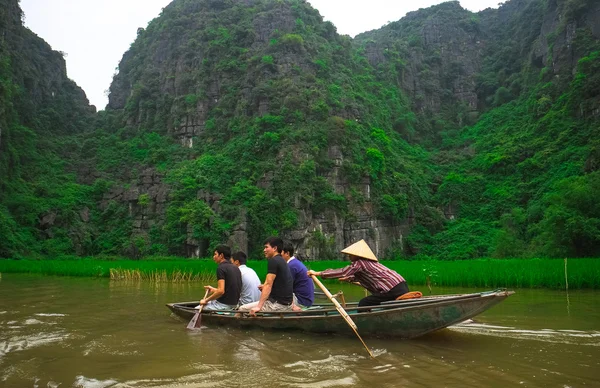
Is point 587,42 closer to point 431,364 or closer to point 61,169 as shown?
point 431,364

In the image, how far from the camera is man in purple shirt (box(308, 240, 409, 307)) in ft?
20.9

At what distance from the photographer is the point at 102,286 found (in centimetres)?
1532

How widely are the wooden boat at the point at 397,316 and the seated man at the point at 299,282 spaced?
0.82m

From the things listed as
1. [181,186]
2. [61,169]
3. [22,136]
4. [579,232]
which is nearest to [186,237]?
[181,186]

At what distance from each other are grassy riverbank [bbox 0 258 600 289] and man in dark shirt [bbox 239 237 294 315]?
26.1 feet

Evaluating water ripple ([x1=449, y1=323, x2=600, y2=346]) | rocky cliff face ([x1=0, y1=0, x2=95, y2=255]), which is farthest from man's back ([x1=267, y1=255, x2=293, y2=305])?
rocky cliff face ([x1=0, y1=0, x2=95, y2=255])

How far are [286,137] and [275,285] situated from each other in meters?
29.1

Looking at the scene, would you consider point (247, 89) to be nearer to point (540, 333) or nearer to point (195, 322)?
point (195, 322)

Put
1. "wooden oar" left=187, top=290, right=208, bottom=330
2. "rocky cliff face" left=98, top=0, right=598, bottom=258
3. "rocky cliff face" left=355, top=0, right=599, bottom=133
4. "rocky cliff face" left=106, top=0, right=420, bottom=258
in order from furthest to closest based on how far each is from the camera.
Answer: "rocky cliff face" left=355, top=0, right=599, bottom=133
"rocky cliff face" left=98, top=0, right=598, bottom=258
"rocky cliff face" left=106, top=0, right=420, bottom=258
"wooden oar" left=187, top=290, right=208, bottom=330

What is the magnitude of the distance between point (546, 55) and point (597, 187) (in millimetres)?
32628

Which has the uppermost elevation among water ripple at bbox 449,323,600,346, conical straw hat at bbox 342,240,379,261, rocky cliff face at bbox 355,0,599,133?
rocky cliff face at bbox 355,0,599,133

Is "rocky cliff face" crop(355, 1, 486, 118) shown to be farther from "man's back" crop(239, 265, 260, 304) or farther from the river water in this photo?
"man's back" crop(239, 265, 260, 304)

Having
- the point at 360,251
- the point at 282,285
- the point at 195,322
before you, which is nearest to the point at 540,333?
the point at 360,251

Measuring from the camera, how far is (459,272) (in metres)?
14.4
